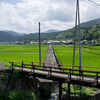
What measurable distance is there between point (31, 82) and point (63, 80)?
17.3 ft

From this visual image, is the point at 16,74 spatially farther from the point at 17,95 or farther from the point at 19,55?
the point at 19,55

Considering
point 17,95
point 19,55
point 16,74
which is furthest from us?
point 19,55

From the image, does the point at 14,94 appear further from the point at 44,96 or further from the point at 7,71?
the point at 44,96

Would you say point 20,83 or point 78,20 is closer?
point 20,83

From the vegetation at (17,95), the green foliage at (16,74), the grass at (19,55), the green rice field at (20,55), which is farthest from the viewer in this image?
the green rice field at (20,55)

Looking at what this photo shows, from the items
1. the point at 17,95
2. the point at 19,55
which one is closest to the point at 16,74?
the point at 17,95

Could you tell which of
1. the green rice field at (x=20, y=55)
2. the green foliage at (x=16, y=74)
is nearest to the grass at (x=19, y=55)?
the green rice field at (x=20, y=55)

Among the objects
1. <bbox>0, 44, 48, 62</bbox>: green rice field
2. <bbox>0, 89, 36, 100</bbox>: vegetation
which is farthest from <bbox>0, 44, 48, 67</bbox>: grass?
<bbox>0, 89, 36, 100</bbox>: vegetation

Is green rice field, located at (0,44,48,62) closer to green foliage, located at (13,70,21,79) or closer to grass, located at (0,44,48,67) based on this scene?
grass, located at (0,44,48,67)

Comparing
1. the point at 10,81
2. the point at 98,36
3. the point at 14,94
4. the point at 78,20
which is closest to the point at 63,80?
the point at 14,94

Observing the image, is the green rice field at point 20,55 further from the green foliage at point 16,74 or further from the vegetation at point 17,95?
the vegetation at point 17,95

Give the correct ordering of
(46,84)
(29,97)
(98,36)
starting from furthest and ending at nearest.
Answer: (98,36)
(46,84)
(29,97)

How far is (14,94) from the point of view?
15.2m

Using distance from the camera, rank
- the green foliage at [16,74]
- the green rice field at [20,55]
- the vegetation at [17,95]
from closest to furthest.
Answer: the vegetation at [17,95] → the green foliage at [16,74] → the green rice field at [20,55]
